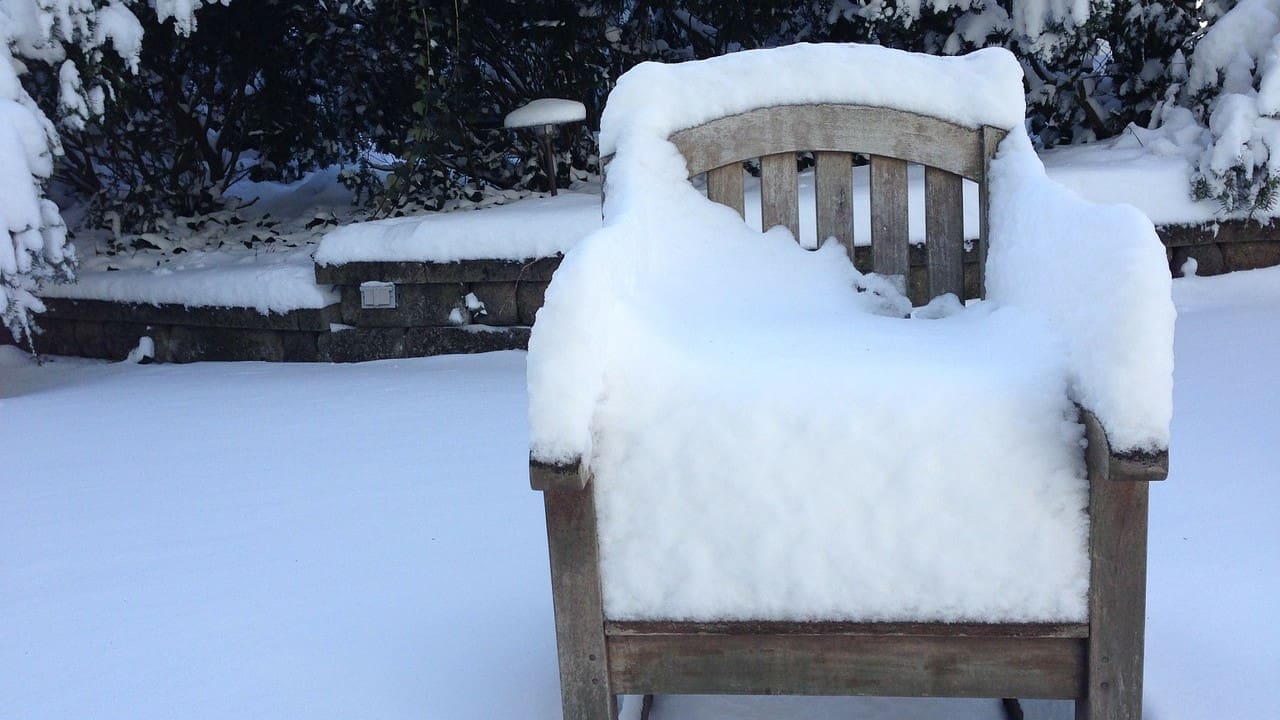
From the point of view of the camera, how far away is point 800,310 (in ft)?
7.13

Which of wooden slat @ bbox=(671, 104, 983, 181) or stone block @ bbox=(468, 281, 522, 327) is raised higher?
wooden slat @ bbox=(671, 104, 983, 181)

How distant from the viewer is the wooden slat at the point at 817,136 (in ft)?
7.34

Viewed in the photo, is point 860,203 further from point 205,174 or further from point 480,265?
point 205,174

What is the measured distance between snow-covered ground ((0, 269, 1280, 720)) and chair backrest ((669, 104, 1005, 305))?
0.83 metres

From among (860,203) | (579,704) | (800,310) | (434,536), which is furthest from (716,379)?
(860,203)

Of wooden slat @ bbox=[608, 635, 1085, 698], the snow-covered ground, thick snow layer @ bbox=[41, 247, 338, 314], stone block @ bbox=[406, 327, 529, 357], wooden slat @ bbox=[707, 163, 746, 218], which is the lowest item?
the snow-covered ground

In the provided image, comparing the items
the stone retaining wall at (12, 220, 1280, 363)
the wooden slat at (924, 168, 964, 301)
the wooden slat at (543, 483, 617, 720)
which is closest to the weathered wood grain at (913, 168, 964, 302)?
the wooden slat at (924, 168, 964, 301)

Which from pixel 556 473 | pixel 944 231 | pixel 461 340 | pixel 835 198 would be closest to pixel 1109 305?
pixel 556 473

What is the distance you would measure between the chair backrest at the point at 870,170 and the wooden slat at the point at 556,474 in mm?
1075

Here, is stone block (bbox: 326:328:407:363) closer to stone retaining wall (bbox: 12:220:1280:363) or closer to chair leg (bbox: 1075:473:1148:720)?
stone retaining wall (bbox: 12:220:1280:363)

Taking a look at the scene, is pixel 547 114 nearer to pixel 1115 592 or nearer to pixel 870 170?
pixel 870 170

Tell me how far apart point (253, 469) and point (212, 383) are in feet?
4.79

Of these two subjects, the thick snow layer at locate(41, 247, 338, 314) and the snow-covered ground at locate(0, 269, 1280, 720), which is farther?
the thick snow layer at locate(41, 247, 338, 314)

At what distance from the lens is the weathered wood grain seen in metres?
2.29
